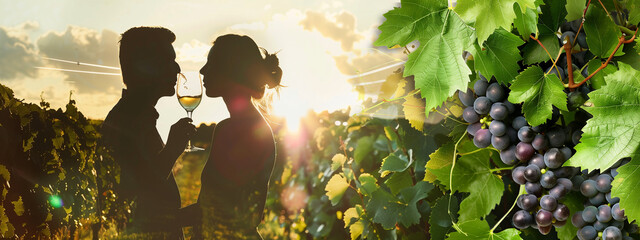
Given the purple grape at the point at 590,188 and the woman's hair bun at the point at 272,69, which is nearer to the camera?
the purple grape at the point at 590,188

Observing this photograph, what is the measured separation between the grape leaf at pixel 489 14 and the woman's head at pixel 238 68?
173cm

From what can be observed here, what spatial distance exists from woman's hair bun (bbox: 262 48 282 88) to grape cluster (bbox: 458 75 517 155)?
164 centimetres

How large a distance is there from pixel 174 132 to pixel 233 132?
241 mm

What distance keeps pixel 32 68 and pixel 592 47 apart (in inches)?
90.1

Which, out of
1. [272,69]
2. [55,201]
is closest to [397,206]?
[272,69]

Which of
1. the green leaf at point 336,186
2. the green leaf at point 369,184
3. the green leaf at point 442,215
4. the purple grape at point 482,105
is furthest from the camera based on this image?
the green leaf at point 336,186

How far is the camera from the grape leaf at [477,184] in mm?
695

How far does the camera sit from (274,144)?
2.30 m

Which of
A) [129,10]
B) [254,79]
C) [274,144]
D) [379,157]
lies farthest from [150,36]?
[379,157]

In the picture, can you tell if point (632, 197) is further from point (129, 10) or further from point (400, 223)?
point (129, 10)

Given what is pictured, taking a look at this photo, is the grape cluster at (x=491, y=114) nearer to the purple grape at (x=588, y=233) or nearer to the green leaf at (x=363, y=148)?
the purple grape at (x=588, y=233)

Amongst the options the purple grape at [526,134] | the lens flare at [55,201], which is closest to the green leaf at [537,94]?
the purple grape at [526,134]

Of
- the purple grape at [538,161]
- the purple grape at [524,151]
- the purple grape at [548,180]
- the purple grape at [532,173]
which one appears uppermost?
the purple grape at [524,151]

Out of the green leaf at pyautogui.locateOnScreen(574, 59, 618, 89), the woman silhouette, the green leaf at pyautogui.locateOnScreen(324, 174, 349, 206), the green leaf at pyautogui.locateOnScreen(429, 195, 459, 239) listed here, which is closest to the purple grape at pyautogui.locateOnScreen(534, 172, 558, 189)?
the green leaf at pyautogui.locateOnScreen(574, 59, 618, 89)
